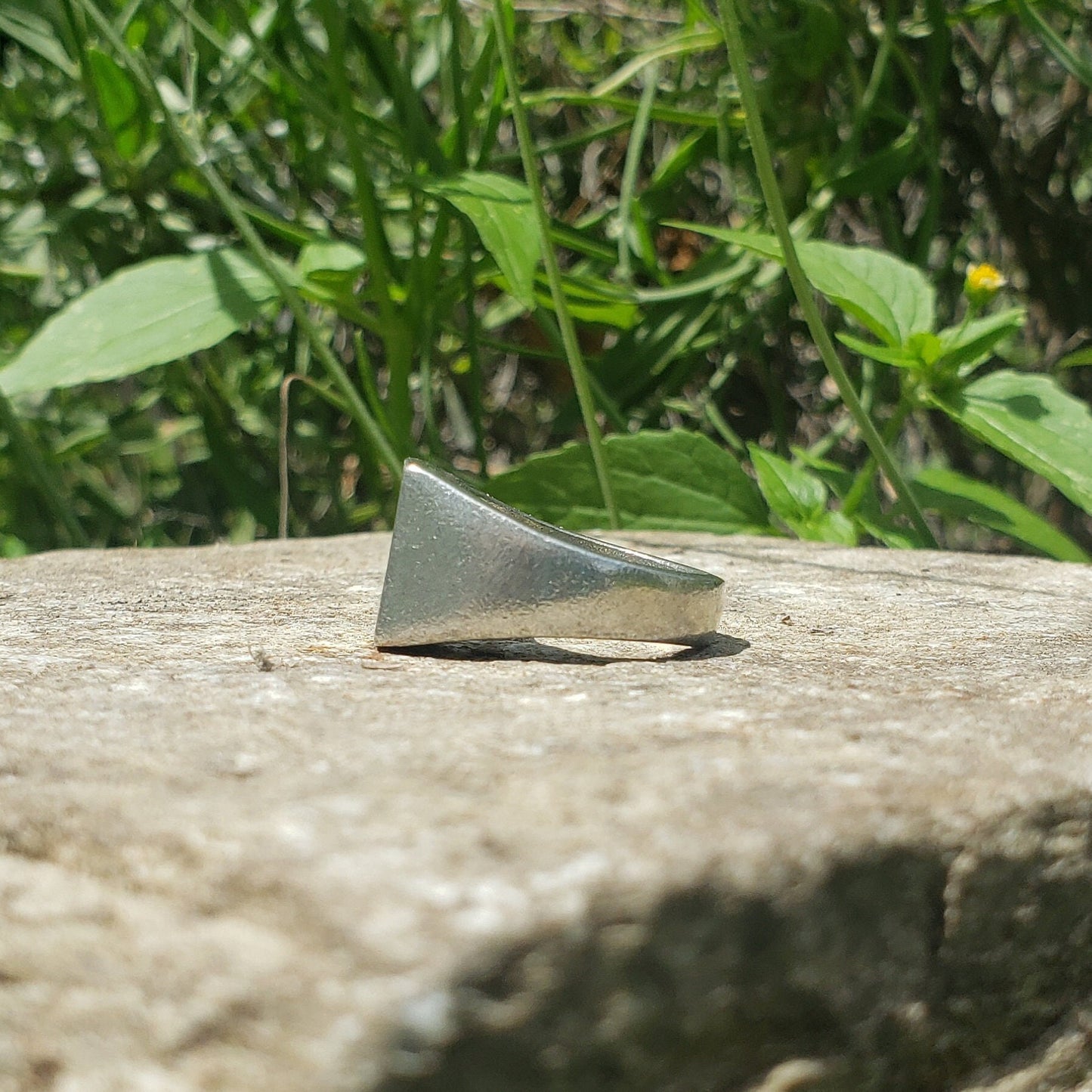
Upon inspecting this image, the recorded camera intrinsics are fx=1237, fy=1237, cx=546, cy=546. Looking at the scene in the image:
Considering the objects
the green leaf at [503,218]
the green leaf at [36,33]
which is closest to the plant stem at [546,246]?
the green leaf at [503,218]

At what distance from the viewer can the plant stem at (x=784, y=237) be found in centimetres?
59

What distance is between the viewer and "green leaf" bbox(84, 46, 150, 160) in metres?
1.04

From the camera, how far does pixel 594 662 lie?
21.0 inches

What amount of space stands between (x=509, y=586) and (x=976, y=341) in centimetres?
49

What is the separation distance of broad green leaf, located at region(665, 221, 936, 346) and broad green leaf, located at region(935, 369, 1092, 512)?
61mm

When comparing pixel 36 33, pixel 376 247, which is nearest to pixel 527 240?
pixel 376 247

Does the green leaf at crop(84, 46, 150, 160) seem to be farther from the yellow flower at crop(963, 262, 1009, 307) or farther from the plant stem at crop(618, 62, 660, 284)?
the yellow flower at crop(963, 262, 1009, 307)

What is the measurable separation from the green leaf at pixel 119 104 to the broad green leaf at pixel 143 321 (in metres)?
0.23

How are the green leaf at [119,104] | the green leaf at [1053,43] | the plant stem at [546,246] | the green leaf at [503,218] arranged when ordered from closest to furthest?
the plant stem at [546,246] → the green leaf at [503,218] → the green leaf at [1053,43] → the green leaf at [119,104]

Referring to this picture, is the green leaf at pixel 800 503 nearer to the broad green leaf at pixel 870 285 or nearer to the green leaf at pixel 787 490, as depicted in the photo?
the green leaf at pixel 787 490

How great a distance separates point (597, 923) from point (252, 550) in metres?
0.57

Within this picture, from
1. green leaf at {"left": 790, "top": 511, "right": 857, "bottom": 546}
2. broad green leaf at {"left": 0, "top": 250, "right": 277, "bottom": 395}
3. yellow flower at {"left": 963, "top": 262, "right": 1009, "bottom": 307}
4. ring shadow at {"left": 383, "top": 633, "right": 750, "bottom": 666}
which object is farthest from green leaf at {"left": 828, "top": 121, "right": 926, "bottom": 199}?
ring shadow at {"left": 383, "top": 633, "right": 750, "bottom": 666}

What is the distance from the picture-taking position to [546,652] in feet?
1.82

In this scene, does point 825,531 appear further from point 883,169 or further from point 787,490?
point 883,169
